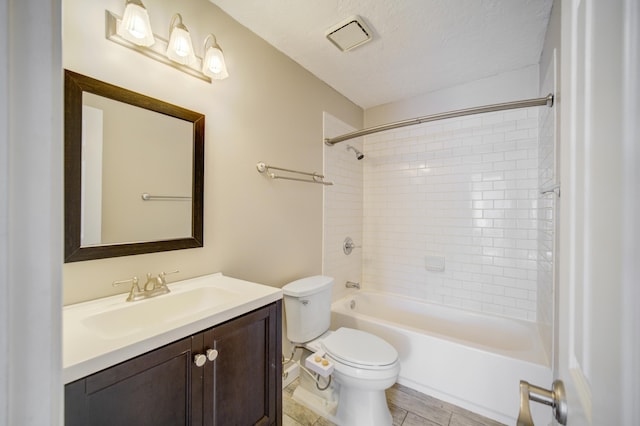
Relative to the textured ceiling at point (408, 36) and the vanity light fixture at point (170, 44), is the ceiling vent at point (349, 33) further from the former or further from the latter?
the vanity light fixture at point (170, 44)

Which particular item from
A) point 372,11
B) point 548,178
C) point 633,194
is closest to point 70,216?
point 633,194

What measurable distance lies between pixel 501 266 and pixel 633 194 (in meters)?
2.36

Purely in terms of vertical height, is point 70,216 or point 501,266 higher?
point 70,216

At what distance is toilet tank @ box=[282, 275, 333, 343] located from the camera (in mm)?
1768

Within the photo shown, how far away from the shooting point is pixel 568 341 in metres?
0.53

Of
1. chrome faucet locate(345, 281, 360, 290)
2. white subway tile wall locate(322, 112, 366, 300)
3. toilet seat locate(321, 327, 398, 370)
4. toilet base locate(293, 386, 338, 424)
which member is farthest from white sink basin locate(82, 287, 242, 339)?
chrome faucet locate(345, 281, 360, 290)

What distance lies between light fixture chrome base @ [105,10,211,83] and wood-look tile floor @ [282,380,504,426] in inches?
83.6

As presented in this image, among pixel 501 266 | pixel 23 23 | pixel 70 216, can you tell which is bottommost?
pixel 501 266

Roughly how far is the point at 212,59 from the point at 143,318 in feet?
4.26

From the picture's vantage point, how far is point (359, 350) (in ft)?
5.18

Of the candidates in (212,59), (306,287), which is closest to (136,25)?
(212,59)

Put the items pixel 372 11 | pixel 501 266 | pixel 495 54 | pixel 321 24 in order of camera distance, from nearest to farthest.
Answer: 1. pixel 372 11
2. pixel 321 24
3. pixel 495 54
4. pixel 501 266

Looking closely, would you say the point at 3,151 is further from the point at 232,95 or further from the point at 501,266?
the point at 501,266

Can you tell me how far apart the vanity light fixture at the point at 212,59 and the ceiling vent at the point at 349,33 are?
0.74m
